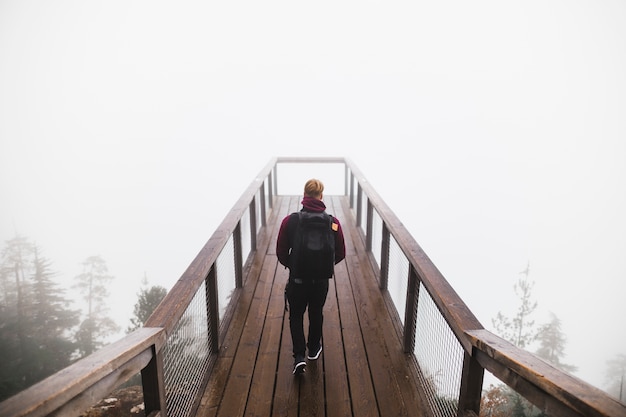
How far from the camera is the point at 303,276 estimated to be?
8.78ft

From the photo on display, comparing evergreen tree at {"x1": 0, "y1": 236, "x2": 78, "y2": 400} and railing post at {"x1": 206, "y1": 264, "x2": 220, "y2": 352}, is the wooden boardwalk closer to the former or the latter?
railing post at {"x1": 206, "y1": 264, "x2": 220, "y2": 352}

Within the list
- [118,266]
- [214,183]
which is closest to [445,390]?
[118,266]

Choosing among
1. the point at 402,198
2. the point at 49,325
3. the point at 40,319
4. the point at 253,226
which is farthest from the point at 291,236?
the point at 402,198

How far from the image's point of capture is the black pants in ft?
9.09

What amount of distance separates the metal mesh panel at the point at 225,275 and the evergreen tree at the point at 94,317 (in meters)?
32.2

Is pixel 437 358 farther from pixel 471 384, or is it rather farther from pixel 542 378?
pixel 542 378

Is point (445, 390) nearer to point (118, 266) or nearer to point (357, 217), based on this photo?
point (357, 217)

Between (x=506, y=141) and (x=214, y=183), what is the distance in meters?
141

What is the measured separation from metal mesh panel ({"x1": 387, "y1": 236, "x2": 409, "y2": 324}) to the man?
0.78 meters

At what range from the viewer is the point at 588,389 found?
3.79 ft

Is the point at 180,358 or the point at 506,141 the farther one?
the point at 506,141

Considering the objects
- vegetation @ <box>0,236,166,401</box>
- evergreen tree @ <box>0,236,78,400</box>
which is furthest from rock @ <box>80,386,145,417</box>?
evergreen tree @ <box>0,236,78,400</box>

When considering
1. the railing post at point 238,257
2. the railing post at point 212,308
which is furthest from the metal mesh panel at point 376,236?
the railing post at point 212,308

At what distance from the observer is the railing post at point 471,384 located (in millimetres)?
1755
